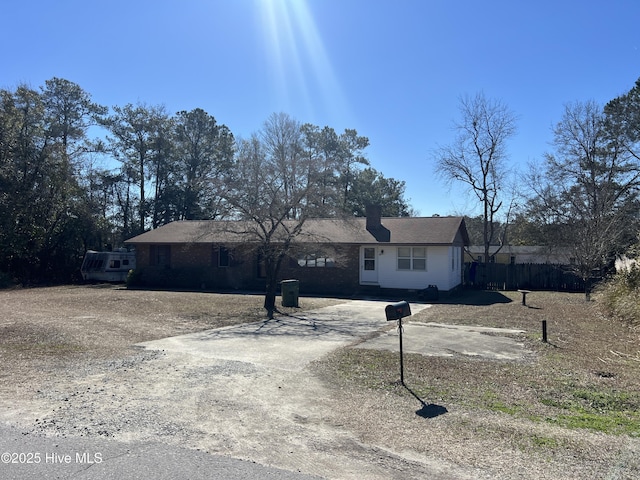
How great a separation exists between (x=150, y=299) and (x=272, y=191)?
23.9ft

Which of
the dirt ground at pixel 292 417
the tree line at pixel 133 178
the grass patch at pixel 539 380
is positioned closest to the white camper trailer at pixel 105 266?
the tree line at pixel 133 178

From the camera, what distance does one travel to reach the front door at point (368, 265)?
22641mm

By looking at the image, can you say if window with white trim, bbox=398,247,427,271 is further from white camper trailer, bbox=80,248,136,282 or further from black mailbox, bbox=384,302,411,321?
white camper trailer, bbox=80,248,136,282

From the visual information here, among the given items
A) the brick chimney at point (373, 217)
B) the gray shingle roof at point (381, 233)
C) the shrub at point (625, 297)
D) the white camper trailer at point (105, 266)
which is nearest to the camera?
the shrub at point (625, 297)

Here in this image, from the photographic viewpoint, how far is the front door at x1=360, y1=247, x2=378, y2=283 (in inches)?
891

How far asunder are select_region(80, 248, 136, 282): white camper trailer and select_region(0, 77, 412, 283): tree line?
2.25 metres

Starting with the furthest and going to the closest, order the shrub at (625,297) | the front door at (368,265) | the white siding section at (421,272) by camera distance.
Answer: the front door at (368,265) → the white siding section at (421,272) → the shrub at (625,297)

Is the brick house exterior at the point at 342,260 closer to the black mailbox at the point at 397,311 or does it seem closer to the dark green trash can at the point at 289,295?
the dark green trash can at the point at 289,295

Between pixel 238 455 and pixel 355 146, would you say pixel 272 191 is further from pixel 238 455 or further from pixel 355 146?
Answer: pixel 355 146

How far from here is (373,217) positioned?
24.7m

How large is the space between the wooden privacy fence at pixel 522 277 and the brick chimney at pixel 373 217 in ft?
21.7

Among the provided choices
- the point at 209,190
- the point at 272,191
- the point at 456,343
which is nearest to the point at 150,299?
the point at 209,190

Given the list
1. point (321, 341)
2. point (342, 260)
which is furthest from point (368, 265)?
point (321, 341)

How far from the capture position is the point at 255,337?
34.7 ft
